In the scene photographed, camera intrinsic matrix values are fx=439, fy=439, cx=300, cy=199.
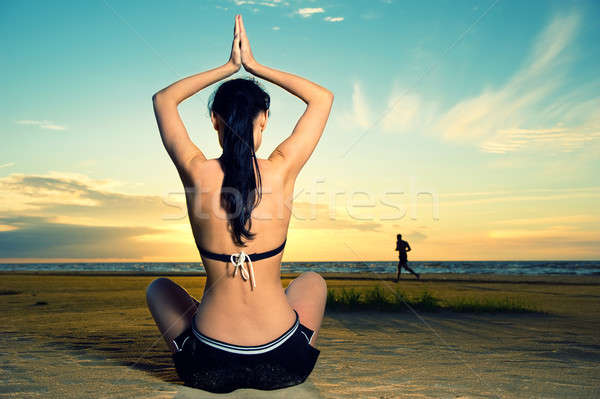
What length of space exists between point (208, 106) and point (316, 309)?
1353mm

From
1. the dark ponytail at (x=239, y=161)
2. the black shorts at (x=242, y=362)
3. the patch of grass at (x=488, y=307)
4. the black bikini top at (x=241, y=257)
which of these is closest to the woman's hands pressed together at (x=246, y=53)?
the dark ponytail at (x=239, y=161)

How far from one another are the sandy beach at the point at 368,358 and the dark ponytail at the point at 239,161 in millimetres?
1025

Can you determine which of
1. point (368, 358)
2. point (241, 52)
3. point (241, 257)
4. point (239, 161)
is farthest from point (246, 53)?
point (368, 358)

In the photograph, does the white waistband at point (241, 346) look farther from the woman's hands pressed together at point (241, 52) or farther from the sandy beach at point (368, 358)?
the woman's hands pressed together at point (241, 52)

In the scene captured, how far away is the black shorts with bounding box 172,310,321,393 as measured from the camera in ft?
7.28

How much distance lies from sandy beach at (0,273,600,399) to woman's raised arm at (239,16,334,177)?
4.31 ft

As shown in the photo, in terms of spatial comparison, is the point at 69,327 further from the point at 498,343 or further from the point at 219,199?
the point at 498,343

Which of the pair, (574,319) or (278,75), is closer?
(278,75)

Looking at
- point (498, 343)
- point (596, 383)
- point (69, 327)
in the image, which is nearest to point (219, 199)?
point (596, 383)

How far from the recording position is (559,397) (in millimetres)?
2643

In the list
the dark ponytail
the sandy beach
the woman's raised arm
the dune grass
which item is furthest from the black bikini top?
the dune grass

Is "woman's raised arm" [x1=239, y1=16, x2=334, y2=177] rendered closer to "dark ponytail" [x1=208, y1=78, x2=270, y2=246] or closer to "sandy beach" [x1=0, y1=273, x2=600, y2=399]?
"dark ponytail" [x1=208, y1=78, x2=270, y2=246]

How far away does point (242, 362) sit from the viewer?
87.4 inches

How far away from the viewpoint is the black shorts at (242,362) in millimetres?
2219
